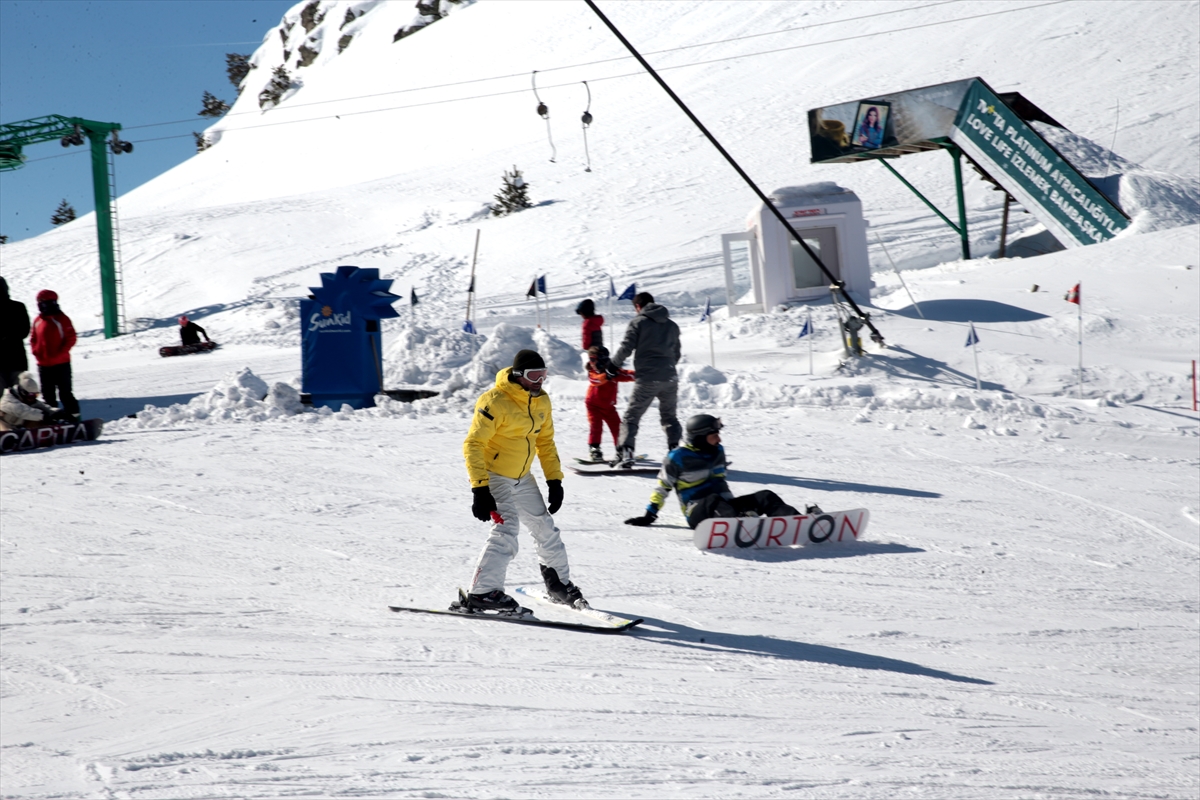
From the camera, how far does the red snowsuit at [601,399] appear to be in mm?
9109

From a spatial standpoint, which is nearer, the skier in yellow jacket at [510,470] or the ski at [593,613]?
the skier in yellow jacket at [510,470]

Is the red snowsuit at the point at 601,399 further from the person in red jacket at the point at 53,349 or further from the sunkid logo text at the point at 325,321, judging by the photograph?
the person in red jacket at the point at 53,349

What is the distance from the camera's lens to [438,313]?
23.6 meters

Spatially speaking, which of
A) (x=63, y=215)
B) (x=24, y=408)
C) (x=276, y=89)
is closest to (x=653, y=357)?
(x=24, y=408)

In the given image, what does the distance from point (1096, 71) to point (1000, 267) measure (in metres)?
19.7

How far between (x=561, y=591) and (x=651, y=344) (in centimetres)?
377

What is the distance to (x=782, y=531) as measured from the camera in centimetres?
719

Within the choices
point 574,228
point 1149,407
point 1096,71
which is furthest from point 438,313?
point 1096,71

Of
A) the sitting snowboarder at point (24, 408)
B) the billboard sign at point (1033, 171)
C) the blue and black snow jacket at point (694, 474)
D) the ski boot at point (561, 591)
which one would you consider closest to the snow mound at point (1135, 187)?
the billboard sign at point (1033, 171)

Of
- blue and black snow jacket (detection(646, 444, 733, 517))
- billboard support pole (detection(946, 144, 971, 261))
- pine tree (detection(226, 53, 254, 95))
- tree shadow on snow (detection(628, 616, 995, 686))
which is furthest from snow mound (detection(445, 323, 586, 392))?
pine tree (detection(226, 53, 254, 95))

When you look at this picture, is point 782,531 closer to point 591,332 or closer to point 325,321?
point 591,332

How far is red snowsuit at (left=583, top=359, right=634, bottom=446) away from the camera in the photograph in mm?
9109

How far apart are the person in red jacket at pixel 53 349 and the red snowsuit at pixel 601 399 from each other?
20.4 ft

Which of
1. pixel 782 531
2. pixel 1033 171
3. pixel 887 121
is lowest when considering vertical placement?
pixel 782 531
